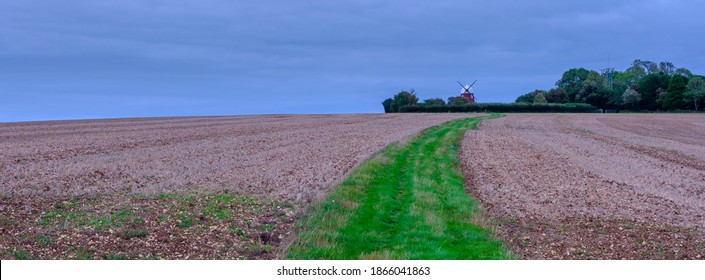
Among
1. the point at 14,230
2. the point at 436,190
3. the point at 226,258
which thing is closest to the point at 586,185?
the point at 436,190

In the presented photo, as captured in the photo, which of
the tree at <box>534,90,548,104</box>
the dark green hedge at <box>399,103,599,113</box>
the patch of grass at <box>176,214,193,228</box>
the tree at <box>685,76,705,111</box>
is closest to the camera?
the patch of grass at <box>176,214,193,228</box>

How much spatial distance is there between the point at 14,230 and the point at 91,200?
3.48 metres

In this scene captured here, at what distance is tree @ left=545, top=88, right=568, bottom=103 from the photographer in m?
166

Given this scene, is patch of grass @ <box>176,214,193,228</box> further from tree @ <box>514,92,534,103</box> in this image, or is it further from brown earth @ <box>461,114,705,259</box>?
tree @ <box>514,92,534,103</box>

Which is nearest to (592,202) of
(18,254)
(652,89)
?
(18,254)

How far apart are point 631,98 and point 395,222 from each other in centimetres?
14865

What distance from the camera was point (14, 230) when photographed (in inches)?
508

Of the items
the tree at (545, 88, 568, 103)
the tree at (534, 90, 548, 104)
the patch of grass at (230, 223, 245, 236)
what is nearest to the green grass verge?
the patch of grass at (230, 223, 245, 236)

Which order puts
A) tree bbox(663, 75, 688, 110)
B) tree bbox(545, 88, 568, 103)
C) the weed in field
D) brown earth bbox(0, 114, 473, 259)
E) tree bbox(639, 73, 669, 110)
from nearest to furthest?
brown earth bbox(0, 114, 473, 259), the weed in field, tree bbox(663, 75, 688, 110), tree bbox(639, 73, 669, 110), tree bbox(545, 88, 568, 103)

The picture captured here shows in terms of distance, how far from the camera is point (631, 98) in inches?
5955

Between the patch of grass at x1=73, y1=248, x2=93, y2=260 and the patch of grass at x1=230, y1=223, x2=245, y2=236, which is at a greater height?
the patch of grass at x1=73, y1=248, x2=93, y2=260

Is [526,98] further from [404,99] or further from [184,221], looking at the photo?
[184,221]

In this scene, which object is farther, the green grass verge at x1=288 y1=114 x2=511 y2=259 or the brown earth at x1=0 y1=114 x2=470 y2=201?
the brown earth at x1=0 y1=114 x2=470 y2=201

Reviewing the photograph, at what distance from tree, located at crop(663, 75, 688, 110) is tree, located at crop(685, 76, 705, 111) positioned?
1911 mm
